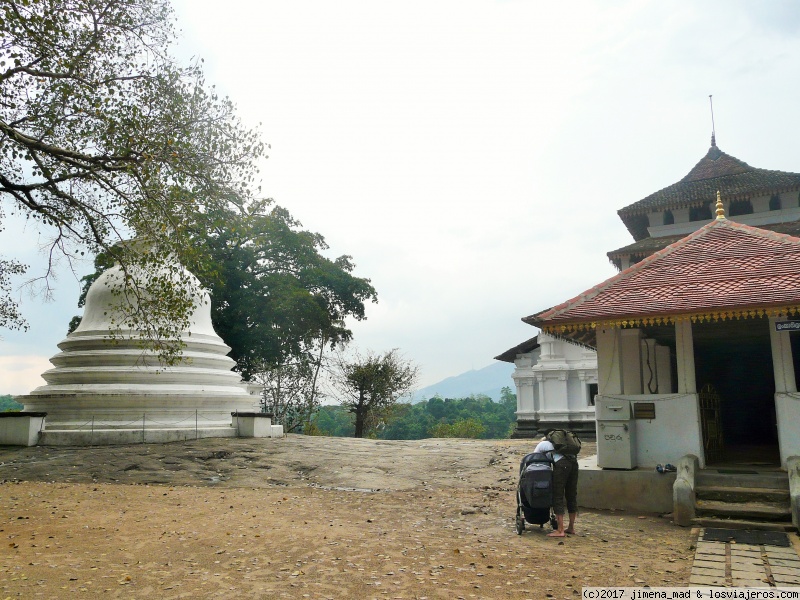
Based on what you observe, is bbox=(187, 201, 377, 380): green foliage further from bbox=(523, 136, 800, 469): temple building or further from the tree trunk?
bbox=(523, 136, 800, 469): temple building

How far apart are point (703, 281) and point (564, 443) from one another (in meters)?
4.11

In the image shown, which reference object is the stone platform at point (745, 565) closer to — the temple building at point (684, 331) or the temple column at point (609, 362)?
the temple building at point (684, 331)

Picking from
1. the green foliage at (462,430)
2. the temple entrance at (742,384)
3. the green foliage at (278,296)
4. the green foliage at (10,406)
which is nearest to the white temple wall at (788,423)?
the temple entrance at (742,384)

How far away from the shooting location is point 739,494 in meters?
8.48

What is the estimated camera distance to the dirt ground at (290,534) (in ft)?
18.6

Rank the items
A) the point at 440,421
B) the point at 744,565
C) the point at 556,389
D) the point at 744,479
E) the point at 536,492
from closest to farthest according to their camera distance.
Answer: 1. the point at 744,565
2. the point at 536,492
3. the point at 744,479
4. the point at 556,389
5. the point at 440,421

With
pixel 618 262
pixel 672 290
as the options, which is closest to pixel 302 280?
pixel 618 262

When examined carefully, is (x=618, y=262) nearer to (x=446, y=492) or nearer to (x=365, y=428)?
(x=365, y=428)

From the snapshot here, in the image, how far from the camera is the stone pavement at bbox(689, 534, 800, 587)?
5.66 metres

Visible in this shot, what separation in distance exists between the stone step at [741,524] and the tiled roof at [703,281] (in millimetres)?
2866

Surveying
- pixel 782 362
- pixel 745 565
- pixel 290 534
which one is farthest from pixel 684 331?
pixel 290 534

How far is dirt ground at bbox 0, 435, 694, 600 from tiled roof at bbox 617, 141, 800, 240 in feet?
70.7

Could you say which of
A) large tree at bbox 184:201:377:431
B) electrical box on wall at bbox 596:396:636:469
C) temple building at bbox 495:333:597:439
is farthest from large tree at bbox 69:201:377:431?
electrical box on wall at bbox 596:396:636:469

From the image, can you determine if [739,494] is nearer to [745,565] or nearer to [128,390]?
[745,565]
